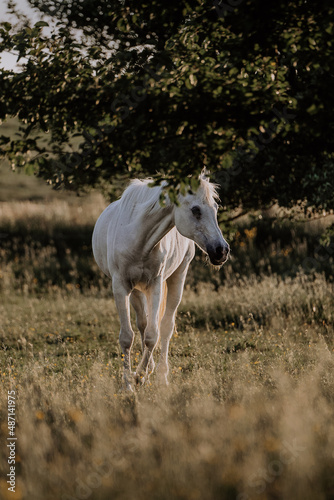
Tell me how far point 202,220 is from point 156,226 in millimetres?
855

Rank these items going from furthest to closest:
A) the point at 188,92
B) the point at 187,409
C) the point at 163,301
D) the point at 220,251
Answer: the point at 163,301
the point at 220,251
the point at 188,92
the point at 187,409

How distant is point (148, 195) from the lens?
6930 mm

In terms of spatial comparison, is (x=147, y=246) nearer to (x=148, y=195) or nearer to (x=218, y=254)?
→ (x=148, y=195)

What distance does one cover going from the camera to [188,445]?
3891 mm

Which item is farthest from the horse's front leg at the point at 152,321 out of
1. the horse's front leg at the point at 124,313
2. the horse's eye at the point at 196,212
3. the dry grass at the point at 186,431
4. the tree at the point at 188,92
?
the tree at the point at 188,92

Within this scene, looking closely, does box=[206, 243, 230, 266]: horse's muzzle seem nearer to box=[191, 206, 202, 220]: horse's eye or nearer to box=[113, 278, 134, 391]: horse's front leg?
box=[191, 206, 202, 220]: horse's eye

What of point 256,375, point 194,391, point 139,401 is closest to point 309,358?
point 256,375

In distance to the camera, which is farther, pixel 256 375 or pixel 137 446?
pixel 256 375

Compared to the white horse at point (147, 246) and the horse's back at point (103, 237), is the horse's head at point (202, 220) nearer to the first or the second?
the white horse at point (147, 246)

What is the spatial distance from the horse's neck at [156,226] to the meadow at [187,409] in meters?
1.64

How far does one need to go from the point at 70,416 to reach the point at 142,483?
1759 mm

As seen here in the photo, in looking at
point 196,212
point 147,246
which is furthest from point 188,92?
point 147,246

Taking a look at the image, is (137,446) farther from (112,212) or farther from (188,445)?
(112,212)

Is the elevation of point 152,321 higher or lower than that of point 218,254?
lower
